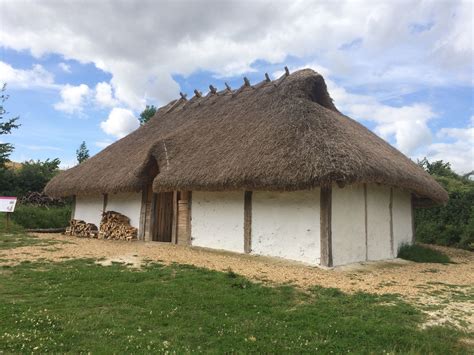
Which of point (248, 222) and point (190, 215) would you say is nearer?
point (248, 222)

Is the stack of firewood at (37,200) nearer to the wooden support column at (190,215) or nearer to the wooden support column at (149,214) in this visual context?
the wooden support column at (149,214)

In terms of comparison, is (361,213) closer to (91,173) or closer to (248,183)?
(248,183)

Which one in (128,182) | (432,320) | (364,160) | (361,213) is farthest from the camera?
(128,182)

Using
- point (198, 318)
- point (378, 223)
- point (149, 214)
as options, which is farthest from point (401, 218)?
point (198, 318)

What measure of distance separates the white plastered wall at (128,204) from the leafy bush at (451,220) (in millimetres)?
10669

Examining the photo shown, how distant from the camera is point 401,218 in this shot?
40.0 ft

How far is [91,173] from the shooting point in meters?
14.8

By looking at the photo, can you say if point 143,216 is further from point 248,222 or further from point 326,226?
point 326,226

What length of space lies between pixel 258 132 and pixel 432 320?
6604 mm

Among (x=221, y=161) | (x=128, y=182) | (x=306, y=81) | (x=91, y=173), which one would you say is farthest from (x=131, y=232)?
(x=306, y=81)

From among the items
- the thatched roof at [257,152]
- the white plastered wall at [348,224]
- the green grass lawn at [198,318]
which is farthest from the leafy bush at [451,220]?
the green grass lawn at [198,318]

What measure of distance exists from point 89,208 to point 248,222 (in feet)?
26.4

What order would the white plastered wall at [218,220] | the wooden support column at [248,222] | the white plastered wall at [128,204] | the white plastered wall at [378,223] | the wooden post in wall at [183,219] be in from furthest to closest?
the white plastered wall at [128,204], the wooden post in wall at [183,219], the white plastered wall at [218,220], the white plastered wall at [378,223], the wooden support column at [248,222]

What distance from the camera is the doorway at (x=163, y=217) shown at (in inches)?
517
